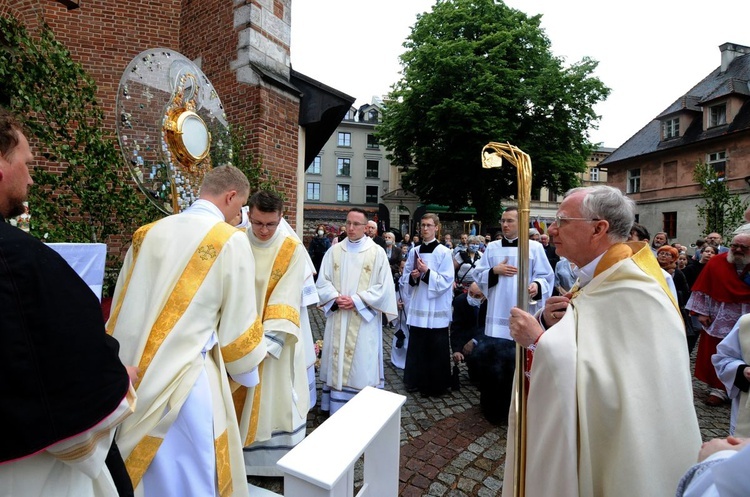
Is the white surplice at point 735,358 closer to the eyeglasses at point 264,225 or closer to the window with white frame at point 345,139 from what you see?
the eyeglasses at point 264,225

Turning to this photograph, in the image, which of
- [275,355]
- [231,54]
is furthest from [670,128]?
[275,355]

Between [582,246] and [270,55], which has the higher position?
[270,55]

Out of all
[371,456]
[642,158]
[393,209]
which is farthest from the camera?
[393,209]

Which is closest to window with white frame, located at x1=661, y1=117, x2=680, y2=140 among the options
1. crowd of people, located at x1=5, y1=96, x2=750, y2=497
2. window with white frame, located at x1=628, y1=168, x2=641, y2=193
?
window with white frame, located at x1=628, y1=168, x2=641, y2=193

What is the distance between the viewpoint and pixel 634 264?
5.67ft

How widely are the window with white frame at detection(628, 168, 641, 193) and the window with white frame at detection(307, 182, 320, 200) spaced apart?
26.9m

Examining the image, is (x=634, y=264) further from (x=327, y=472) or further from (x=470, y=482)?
(x=470, y=482)

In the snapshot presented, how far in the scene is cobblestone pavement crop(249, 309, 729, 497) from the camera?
3.04m

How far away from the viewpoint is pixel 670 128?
26188 millimetres

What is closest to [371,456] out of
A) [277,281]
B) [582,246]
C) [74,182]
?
[277,281]

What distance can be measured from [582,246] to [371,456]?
1.58 m

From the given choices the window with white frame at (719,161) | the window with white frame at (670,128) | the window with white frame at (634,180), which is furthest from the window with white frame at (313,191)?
the window with white frame at (719,161)

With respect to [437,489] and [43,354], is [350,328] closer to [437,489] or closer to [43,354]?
[437,489]

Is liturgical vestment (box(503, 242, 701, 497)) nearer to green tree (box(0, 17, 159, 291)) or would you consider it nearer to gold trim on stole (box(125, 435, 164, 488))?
gold trim on stole (box(125, 435, 164, 488))
